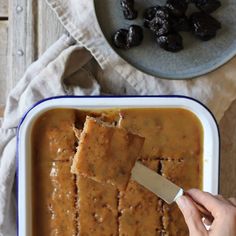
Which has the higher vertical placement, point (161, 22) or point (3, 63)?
point (161, 22)

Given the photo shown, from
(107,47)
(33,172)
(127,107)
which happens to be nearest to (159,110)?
(127,107)

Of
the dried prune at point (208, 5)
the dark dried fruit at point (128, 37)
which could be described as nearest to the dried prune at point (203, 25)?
the dried prune at point (208, 5)

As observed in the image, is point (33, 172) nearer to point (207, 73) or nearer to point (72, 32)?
point (72, 32)

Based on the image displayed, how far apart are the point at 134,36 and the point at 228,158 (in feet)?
1.23

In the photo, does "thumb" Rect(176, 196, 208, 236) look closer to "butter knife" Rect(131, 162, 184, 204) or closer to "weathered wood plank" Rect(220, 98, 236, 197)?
"butter knife" Rect(131, 162, 184, 204)

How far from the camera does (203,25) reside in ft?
4.13

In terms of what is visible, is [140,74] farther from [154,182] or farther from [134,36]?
[154,182]

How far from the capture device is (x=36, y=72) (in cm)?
137

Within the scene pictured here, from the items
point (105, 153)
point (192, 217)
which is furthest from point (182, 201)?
point (105, 153)

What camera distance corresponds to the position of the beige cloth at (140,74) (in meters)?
1.32

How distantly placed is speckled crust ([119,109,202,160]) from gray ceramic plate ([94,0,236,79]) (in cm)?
9

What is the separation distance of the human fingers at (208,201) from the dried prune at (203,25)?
352 mm

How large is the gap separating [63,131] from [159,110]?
21 centimetres

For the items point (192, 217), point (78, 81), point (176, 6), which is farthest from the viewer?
point (78, 81)
